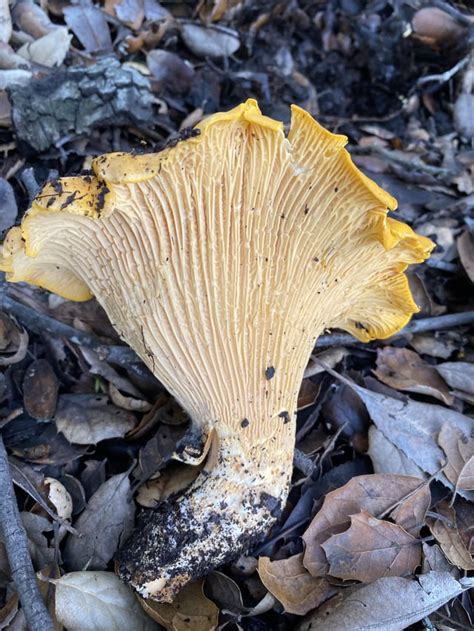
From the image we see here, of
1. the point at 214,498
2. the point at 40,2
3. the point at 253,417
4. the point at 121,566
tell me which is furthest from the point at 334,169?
the point at 40,2

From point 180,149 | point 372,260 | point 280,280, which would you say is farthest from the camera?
point 372,260

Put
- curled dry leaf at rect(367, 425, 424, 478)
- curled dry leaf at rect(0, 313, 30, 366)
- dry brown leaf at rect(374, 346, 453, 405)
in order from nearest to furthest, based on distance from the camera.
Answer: curled dry leaf at rect(367, 425, 424, 478) < curled dry leaf at rect(0, 313, 30, 366) < dry brown leaf at rect(374, 346, 453, 405)

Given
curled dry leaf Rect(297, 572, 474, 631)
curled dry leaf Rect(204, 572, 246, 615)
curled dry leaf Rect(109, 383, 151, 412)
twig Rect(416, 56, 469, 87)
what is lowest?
curled dry leaf Rect(204, 572, 246, 615)

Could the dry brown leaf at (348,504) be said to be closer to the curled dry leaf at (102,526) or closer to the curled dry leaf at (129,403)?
the curled dry leaf at (102,526)

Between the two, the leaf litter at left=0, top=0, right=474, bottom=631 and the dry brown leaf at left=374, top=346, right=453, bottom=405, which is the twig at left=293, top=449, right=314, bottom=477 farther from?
the dry brown leaf at left=374, top=346, right=453, bottom=405

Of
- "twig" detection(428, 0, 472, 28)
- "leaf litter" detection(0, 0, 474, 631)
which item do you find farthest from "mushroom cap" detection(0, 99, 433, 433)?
"twig" detection(428, 0, 472, 28)

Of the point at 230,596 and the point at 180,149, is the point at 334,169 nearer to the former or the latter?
the point at 180,149

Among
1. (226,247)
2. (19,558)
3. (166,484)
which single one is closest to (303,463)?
(166,484)
